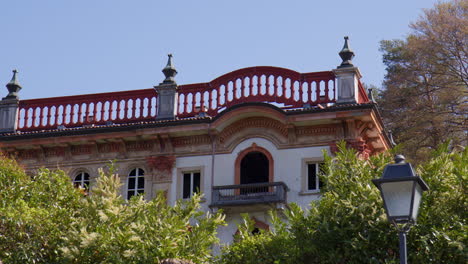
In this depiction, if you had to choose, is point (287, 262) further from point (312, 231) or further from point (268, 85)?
point (268, 85)

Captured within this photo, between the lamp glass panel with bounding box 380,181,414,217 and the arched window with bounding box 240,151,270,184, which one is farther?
the arched window with bounding box 240,151,270,184

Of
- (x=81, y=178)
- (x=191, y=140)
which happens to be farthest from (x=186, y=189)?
(x=81, y=178)

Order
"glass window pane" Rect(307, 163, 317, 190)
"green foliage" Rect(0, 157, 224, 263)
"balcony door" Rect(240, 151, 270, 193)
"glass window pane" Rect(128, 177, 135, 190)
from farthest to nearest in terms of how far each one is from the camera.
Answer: "glass window pane" Rect(128, 177, 135, 190) < "balcony door" Rect(240, 151, 270, 193) < "glass window pane" Rect(307, 163, 317, 190) < "green foliage" Rect(0, 157, 224, 263)

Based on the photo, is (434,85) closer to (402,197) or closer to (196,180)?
(196,180)

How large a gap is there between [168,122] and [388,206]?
64.0 ft

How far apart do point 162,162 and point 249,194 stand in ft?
12.0

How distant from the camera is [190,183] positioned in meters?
32.7

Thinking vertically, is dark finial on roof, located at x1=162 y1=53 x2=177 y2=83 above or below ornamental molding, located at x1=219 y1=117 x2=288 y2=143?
above

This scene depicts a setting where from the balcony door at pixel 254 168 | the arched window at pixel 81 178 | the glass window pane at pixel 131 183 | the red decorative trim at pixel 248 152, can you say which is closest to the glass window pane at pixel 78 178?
the arched window at pixel 81 178

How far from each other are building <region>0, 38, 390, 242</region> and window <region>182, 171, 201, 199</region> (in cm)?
3

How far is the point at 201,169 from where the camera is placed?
3256 cm

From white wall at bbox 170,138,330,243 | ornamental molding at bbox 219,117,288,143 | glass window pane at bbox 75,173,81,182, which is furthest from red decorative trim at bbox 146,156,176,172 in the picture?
glass window pane at bbox 75,173,81,182

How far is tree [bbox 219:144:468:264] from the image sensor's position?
65.5 feet

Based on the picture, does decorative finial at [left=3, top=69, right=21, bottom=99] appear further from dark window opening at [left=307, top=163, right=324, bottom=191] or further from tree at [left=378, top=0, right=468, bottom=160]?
tree at [left=378, top=0, right=468, bottom=160]
